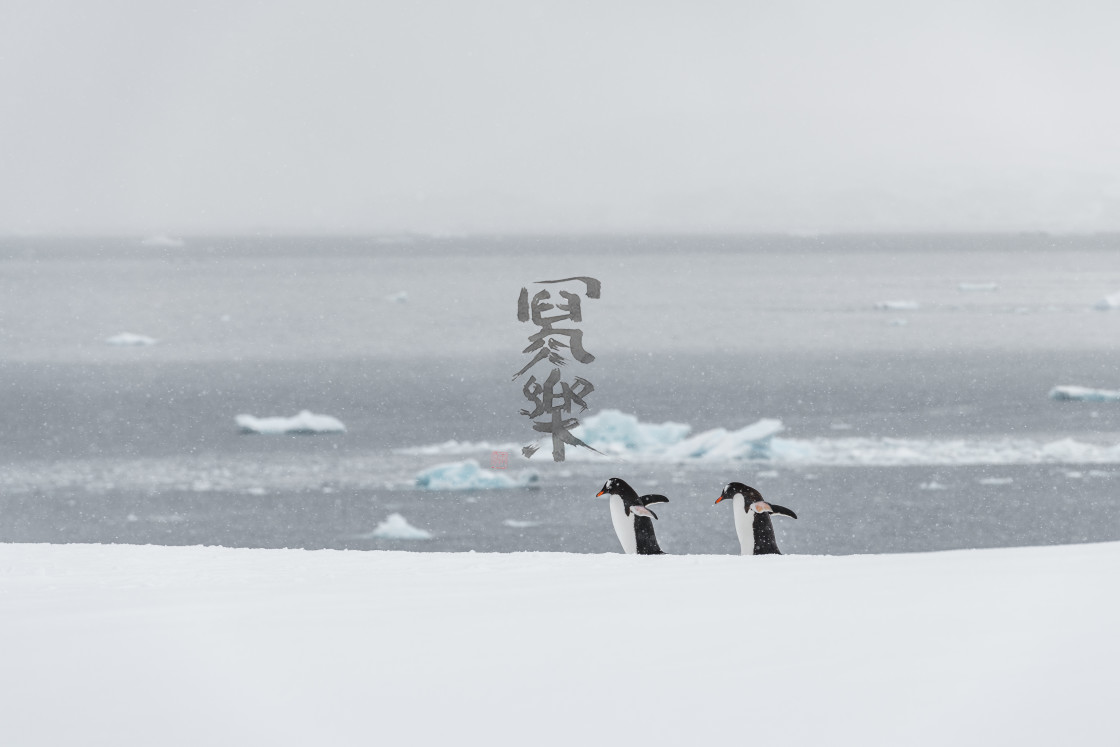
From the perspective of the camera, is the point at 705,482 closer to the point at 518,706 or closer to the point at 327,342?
the point at 518,706

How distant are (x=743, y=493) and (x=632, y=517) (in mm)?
441

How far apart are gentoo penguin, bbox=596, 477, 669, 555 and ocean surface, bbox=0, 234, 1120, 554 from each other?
832 cm

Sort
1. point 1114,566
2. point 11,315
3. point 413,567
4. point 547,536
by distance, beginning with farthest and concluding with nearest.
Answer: point 11,315 → point 547,536 → point 413,567 → point 1114,566

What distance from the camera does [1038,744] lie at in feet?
5.17

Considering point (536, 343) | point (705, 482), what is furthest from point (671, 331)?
point (536, 343)

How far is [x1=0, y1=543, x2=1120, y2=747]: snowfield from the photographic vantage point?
1653 millimetres

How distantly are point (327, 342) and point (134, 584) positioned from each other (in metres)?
33.3

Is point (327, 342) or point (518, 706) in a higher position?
point (518, 706)

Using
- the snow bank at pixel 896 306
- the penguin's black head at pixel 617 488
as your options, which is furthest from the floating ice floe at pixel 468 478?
the snow bank at pixel 896 306

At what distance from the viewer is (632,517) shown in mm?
4285

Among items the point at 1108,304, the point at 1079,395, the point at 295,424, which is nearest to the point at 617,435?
the point at 295,424

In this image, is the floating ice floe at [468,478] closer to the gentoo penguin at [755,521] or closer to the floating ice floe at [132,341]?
the gentoo penguin at [755,521]

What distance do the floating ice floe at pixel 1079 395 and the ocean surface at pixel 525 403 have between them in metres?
0.31

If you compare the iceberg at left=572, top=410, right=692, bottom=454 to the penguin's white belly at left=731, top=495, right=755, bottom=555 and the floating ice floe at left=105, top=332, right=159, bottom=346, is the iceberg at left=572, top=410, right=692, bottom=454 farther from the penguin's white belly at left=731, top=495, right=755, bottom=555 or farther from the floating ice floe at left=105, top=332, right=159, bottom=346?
the floating ice floe at left=105, top=332, right=159, bottom=346
